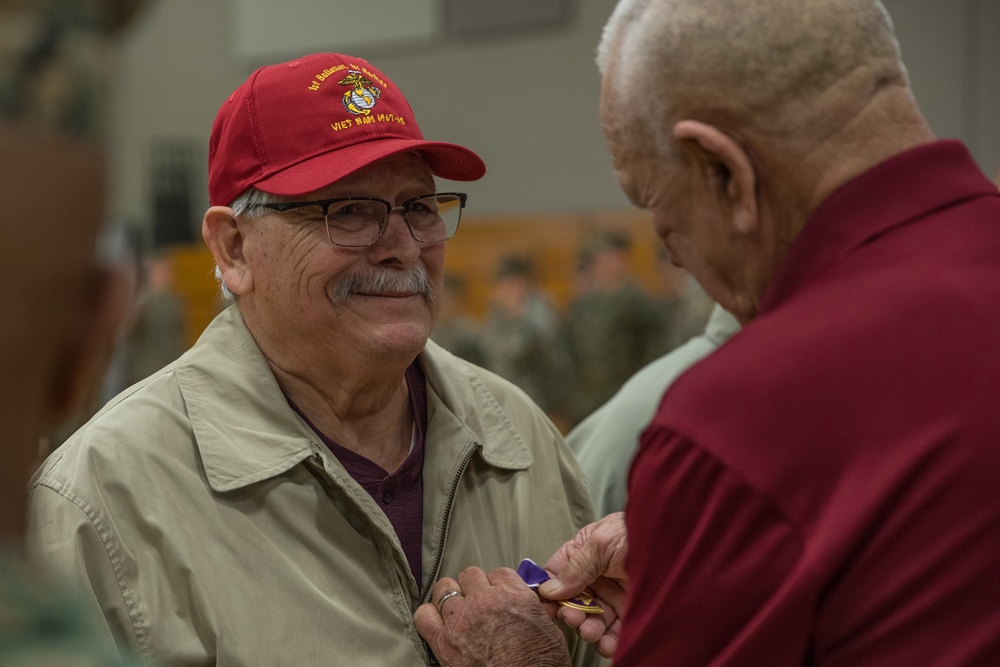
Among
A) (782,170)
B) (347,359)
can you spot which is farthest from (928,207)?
(347,359)

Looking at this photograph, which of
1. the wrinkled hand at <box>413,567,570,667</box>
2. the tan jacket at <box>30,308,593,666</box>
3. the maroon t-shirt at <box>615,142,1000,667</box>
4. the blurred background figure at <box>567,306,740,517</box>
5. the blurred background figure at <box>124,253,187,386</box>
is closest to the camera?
the maroon t-shirt at <box>615,142,1000,667</box>

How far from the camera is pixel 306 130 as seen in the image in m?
2.12

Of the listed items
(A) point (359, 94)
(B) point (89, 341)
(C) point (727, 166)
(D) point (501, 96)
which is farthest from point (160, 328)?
(B) point (89, 341)

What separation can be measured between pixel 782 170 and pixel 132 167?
10669 mm

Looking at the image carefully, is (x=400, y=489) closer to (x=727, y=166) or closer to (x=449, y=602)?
(x=449, y=602)

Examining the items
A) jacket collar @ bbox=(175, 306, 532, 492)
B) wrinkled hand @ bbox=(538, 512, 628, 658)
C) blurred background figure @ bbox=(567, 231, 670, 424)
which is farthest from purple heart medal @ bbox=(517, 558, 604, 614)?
blurred background figure @ bbox=(567, 231, 670, 424)

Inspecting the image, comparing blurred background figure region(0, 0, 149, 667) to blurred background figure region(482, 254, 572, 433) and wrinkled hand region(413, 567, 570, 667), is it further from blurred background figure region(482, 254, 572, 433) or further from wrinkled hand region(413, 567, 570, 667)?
blurred background figure region(482, 254, 572, 433)

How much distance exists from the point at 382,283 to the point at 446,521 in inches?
18.7

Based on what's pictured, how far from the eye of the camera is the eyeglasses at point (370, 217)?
6.99 feet

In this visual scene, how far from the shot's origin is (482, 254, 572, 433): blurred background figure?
9688 millimetres

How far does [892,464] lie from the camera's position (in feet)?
3.74

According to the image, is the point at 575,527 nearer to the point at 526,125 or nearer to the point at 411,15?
the point at 526,125

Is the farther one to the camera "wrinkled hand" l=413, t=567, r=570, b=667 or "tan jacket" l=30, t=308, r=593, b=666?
"wrinkled hand" l=413, t=567, r=570, b=667

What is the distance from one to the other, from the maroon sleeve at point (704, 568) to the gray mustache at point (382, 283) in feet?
3.28
